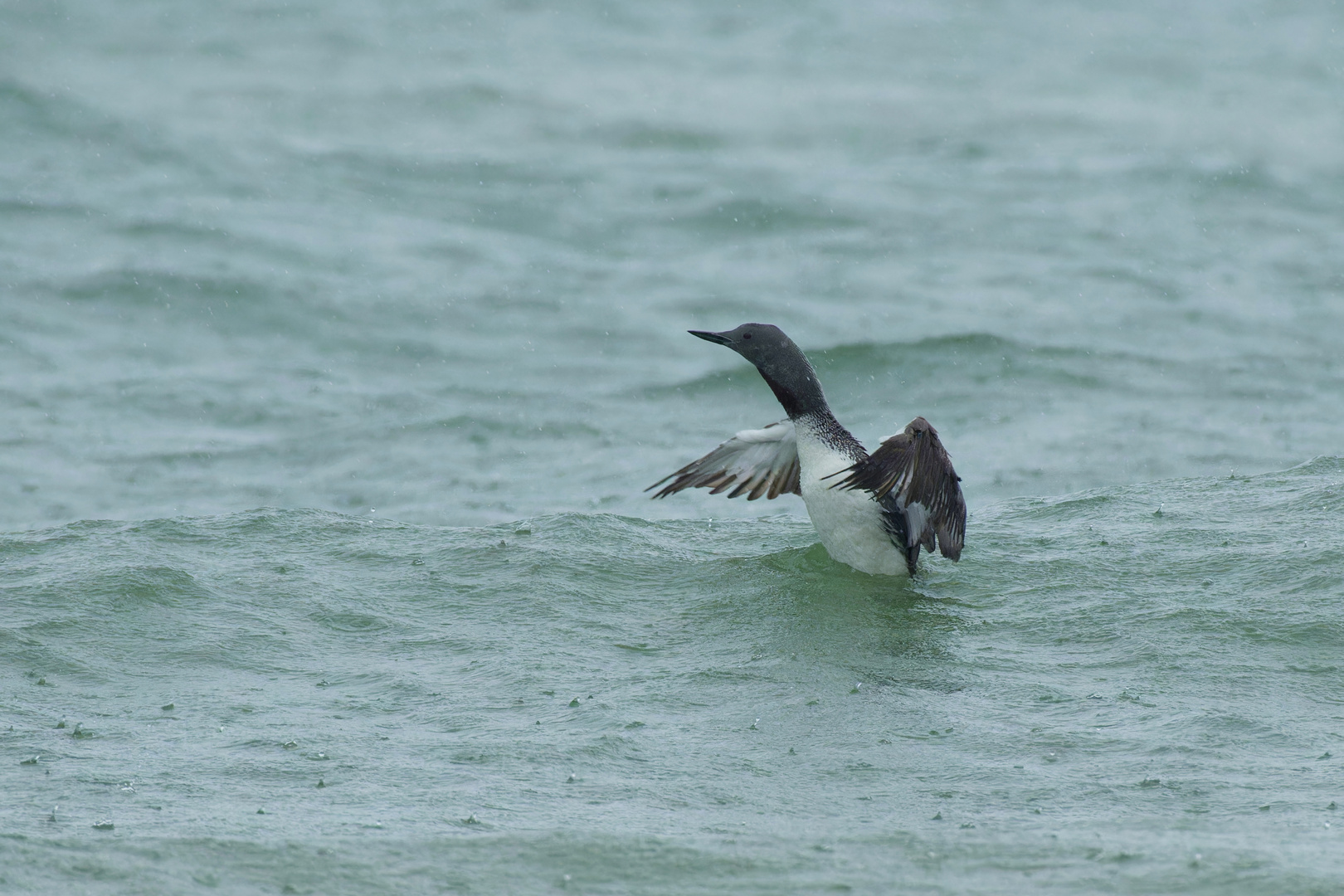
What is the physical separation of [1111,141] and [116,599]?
39.4ft

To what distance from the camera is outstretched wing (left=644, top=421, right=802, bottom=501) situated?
6609mm

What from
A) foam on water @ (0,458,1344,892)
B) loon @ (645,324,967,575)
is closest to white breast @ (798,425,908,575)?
loon @ (645,324,967,575)

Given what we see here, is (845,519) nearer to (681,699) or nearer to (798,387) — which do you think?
(798,387)

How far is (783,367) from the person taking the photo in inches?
245

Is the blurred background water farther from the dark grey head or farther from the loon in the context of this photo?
the dark grey head

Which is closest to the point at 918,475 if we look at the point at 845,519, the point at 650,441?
the point at 845,519

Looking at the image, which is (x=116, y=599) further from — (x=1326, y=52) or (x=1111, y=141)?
(x=1326, y=52)

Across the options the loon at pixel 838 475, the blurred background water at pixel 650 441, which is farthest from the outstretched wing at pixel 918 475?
the blurred background water at pixel 650 441

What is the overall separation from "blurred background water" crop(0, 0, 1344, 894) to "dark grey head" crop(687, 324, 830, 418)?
58 cm

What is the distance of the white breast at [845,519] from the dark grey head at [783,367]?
0.61 feet

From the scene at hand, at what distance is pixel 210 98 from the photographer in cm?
1531

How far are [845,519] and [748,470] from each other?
0.92m

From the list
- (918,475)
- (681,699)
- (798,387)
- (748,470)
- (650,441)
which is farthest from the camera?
(650,441)

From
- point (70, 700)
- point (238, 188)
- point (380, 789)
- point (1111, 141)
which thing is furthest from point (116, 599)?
point (1111, 141)
